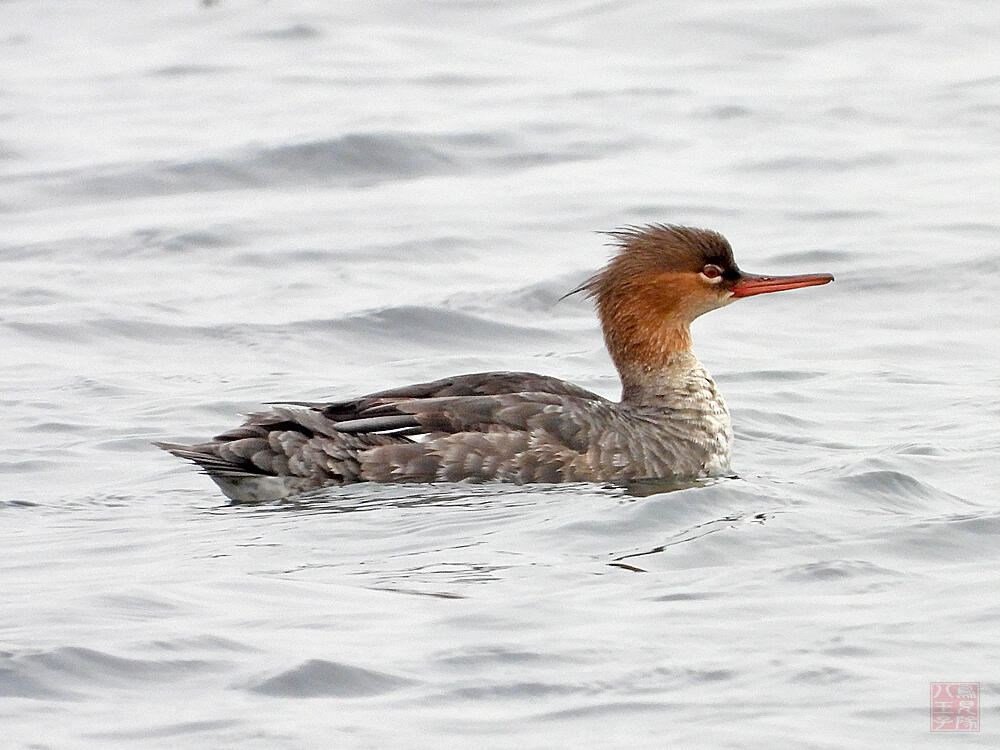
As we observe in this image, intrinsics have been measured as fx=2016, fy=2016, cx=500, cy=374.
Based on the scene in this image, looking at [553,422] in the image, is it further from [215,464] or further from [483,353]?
[483,353]

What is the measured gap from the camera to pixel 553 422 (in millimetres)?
8469

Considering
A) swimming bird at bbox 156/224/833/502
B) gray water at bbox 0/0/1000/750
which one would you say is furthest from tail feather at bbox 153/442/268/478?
gray water at bbox 0/0/1000/750

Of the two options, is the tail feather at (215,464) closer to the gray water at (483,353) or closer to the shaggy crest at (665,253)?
the gray water at (483,353)

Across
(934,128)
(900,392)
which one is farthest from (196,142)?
(900,392)

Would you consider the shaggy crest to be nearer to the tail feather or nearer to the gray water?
the gray water

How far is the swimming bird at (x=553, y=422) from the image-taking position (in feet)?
27.0

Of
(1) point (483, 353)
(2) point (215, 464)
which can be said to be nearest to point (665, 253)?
(2) point (215, 464)

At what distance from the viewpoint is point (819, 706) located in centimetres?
554

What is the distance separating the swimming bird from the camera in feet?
27.0

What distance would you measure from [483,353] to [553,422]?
122 inches

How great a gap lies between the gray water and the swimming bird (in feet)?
0.55

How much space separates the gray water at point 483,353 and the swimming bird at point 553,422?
17 cm

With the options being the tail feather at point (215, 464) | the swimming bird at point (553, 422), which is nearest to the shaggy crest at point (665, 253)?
the swimming bird at point (553, 422)

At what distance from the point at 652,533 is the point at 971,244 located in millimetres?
6499
